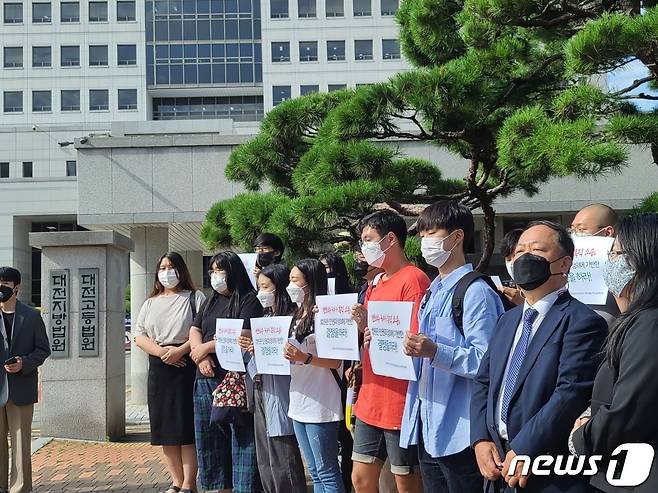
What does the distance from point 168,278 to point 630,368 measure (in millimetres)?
3944

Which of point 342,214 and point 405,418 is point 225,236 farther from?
point 405,418

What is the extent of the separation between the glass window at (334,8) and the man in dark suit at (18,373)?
42603 millimetres

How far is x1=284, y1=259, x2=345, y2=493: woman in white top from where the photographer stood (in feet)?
13.7

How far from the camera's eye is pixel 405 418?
355 centimetres

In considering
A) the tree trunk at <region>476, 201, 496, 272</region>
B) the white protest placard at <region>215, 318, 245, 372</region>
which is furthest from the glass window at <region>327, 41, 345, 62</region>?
the white protest placard at <region>215, 318, 245, 372</region>

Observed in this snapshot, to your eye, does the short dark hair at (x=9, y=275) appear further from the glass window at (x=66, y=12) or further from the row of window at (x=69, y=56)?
the glass window at (x=66, y=12)

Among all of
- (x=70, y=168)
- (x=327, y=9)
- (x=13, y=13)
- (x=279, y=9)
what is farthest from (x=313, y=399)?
(x=13, y=13)

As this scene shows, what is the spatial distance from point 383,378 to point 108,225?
34.9ft

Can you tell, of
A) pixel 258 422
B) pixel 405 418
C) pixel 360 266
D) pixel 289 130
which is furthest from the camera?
pixel 289 130

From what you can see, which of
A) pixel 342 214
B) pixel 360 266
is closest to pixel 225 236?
pixel 342 214

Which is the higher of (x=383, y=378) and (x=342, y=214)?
(x=342, y=214)

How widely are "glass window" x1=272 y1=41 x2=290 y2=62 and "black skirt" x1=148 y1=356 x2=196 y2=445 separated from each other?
42428 mm

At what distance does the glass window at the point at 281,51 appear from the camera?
46062 millimetres

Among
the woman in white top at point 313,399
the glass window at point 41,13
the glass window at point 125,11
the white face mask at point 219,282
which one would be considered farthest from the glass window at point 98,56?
the woman in white top at point 313,399
